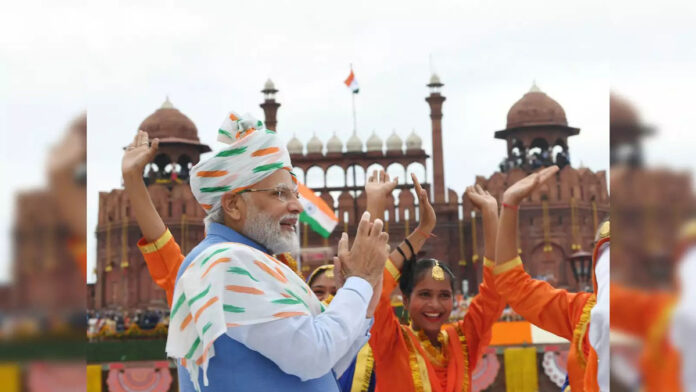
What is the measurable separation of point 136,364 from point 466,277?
1953 cm

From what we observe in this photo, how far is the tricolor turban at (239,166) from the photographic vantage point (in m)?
1.77

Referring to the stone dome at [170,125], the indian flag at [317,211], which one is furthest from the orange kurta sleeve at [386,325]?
the stone dome at [170,125]

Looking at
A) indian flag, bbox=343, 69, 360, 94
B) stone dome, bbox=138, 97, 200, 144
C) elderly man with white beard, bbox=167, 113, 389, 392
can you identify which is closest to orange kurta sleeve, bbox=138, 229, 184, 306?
elderly man with white beard, bbox=167, 113, 389, 392

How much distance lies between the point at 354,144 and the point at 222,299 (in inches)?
1168

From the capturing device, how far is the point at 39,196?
0.52 m

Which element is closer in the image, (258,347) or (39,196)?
(39,196)

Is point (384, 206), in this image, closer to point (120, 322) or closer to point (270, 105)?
point (120, 322)

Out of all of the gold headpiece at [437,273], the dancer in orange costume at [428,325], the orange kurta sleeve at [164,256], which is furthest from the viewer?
the gold headpiece at [437,273]

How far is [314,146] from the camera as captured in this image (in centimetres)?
3145

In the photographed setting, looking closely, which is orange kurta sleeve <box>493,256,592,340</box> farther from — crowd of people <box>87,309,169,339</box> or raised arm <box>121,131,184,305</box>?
crowd of people <box>87,309,169,339</box>

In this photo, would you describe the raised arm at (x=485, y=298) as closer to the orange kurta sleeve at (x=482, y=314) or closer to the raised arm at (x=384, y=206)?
the orange kurta sleeve at (x=482, y=314)

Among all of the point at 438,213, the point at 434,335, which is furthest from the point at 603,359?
the point at 438,213

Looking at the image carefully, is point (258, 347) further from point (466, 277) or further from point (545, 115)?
point (545, 115)

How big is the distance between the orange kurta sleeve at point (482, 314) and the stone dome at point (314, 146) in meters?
28.2
